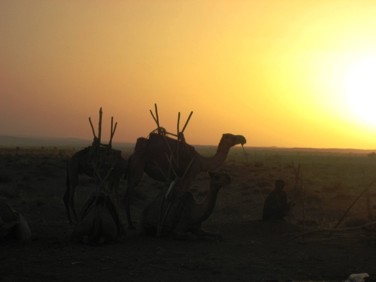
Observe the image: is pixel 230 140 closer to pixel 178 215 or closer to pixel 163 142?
pixel 163 142

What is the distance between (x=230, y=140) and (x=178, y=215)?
3714 mm

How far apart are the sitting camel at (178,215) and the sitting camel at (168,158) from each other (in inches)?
61.7

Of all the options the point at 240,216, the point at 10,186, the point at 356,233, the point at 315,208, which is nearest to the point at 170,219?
the point at 356,233

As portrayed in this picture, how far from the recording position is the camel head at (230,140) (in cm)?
1608

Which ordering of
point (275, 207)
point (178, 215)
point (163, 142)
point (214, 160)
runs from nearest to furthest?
point (178, 215), point (275, 207), point (214, 160), point (163, 142)

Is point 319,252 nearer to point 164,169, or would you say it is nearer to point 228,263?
point 228,263

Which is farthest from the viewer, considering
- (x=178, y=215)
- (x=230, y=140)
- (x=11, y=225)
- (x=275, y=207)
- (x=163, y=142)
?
(x=163, y=142)

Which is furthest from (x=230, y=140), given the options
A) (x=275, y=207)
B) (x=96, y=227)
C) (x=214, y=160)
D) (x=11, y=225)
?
(x=11, y=225)

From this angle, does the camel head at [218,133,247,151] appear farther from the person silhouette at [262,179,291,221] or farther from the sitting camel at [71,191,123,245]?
the sitting camel at [71,191,123,245]

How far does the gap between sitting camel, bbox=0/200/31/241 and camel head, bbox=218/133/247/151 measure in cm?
607

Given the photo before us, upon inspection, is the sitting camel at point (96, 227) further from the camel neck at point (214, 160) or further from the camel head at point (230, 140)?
the camel head at point (230, 140)

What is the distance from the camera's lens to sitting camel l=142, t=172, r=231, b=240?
13.0 m

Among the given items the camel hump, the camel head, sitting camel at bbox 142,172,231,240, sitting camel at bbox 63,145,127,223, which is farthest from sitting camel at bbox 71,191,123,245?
the camel head

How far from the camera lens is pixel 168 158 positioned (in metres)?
15.5
